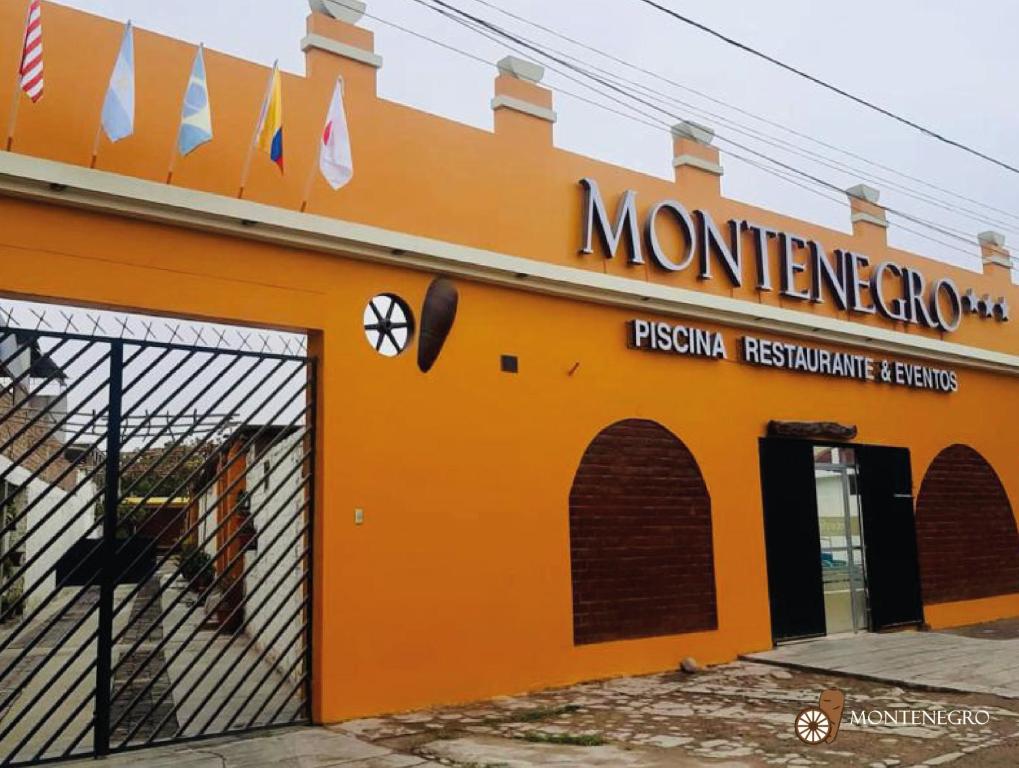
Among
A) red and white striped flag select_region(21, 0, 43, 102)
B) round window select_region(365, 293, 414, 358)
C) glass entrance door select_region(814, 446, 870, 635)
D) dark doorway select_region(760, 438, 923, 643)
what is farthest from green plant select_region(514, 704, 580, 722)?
red and white striped flag select_region(21, 0, 43, 102)

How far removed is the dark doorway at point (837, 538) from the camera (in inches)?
389

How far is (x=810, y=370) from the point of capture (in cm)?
1058

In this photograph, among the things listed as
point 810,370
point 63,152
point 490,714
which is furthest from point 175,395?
point 810,370

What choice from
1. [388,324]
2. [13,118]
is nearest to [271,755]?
[388,324]

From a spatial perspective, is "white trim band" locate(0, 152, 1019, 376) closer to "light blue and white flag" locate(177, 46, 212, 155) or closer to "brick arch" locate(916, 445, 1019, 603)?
"light blue and white flag" locate(177, 46, 212, 155)

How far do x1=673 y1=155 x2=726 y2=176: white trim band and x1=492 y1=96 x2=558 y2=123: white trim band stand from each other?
1.89m

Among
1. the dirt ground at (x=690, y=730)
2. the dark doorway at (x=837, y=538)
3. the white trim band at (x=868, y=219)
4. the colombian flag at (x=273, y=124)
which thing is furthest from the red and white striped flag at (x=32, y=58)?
the white trim band at (x=868, y=219)

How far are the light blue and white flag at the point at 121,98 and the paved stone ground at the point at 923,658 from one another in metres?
7.34

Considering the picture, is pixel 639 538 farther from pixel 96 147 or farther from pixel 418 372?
pixel 96 147

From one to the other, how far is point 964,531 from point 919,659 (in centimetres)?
398

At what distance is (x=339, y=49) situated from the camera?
7.37 meters

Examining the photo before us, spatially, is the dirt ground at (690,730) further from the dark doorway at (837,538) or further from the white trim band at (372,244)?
the white trim band at (372,244)

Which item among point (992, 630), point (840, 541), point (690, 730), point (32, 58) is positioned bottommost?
point (992, 630)

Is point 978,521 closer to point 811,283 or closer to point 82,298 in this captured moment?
point 811,283
